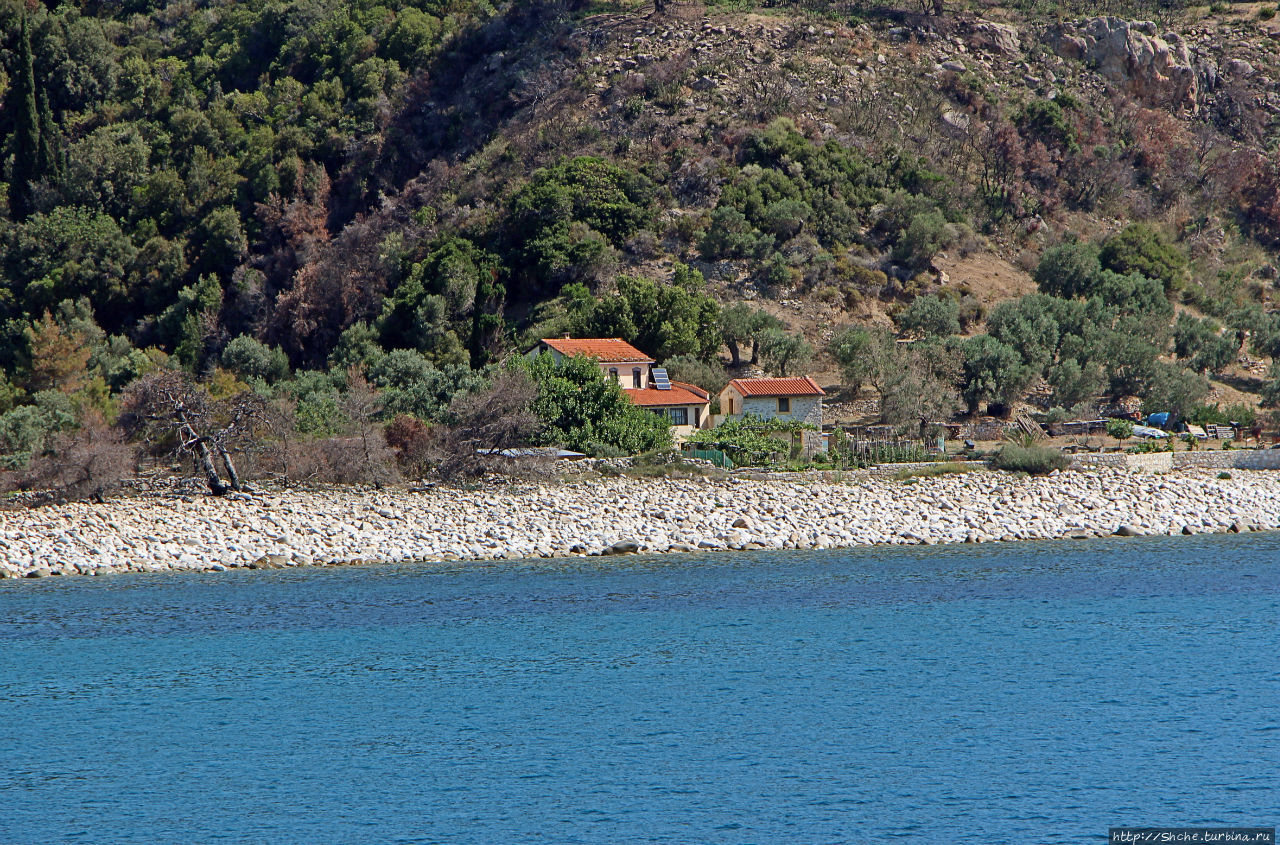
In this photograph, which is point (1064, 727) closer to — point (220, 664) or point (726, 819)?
point (726, 819)

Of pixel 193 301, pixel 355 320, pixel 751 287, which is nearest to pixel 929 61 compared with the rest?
pixel 751 287

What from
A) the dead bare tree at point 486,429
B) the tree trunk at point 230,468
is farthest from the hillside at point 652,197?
the tree trunk at point 230,468

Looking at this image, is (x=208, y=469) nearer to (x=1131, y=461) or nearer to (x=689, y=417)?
(x=689, y=417)

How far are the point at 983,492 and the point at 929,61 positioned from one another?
4600cm

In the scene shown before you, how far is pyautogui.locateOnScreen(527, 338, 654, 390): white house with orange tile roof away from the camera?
4706cm

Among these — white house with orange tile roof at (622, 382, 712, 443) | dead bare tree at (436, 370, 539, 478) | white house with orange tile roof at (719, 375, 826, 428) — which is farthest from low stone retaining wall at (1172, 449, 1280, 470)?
dead bare tree at (436, 370, 539, 478)

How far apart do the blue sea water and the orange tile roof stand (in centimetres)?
1551

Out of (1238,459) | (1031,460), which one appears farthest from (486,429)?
(1238,459)

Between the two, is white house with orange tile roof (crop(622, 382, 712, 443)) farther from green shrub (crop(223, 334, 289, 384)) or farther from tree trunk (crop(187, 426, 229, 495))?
green shrub (crop(223, 334, 289, 384))

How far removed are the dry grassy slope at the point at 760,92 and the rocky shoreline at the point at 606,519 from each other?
22588 millimetres

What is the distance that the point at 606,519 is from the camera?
36.4 metres

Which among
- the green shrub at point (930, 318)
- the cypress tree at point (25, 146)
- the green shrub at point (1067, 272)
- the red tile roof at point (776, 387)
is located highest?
the cypress tree at point (25, 146)

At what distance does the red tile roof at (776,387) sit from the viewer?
46.2 metres

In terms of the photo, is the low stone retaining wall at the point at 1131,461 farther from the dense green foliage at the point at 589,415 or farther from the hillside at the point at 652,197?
the dense green foliage at the point at 589,415
